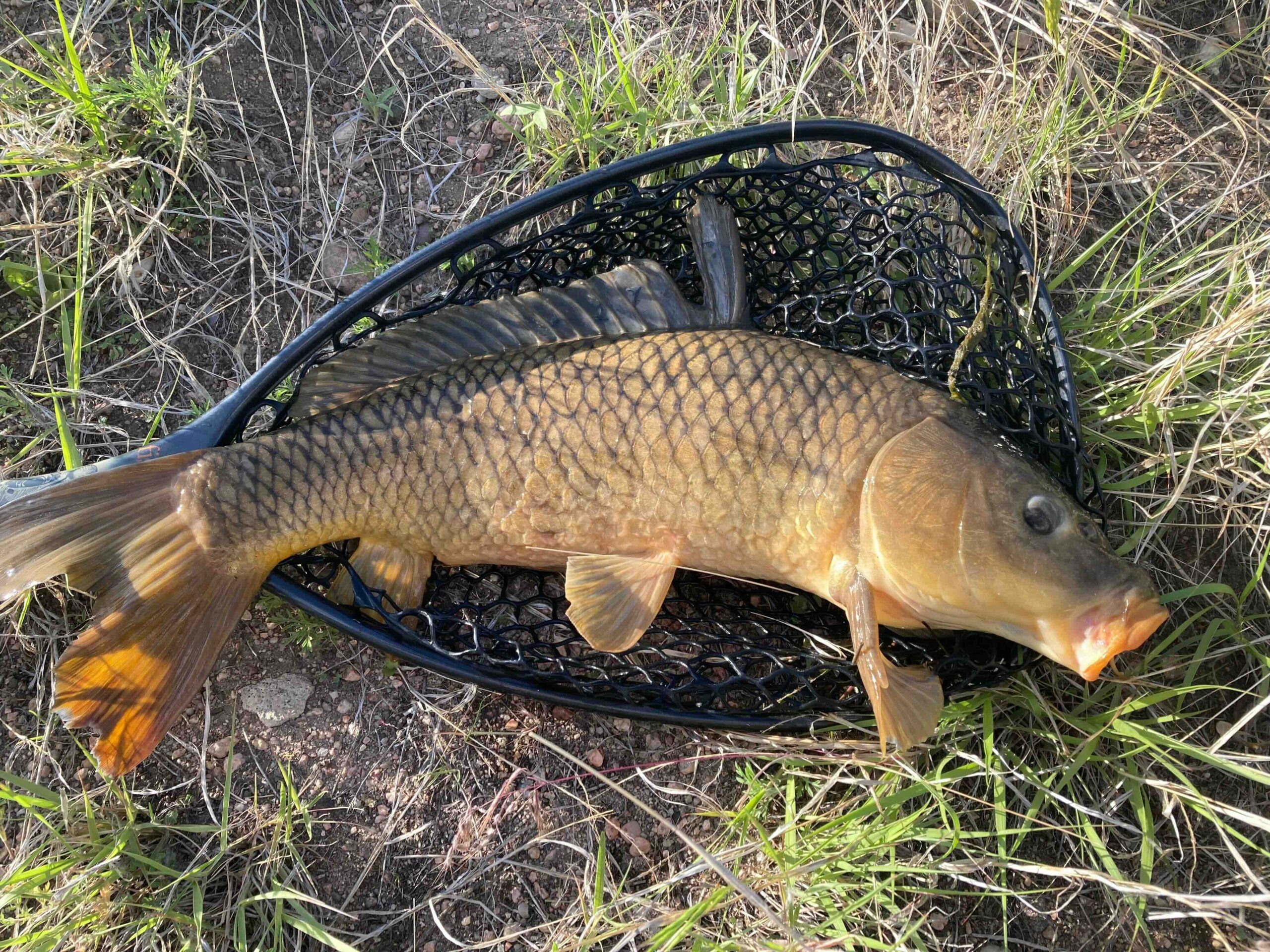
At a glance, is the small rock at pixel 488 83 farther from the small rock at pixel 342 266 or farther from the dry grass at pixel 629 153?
the small rock at pixel 342 266

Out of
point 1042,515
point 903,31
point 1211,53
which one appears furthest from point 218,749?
point 1211,53

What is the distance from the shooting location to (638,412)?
1.89m

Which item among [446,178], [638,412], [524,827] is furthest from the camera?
[446,178]

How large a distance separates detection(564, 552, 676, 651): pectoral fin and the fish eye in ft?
2.43

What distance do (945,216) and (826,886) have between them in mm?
1682

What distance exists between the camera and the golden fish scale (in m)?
1.87

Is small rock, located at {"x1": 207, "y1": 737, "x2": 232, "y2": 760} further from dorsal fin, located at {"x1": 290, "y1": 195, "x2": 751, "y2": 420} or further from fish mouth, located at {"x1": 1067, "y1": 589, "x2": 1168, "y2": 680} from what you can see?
fish mouth, located at {"x1": 1067, "y1": 589, "x2": 1168, "y2": 680}

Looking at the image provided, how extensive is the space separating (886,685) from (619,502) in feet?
2.20

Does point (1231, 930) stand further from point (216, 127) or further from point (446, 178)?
point (216, 127)

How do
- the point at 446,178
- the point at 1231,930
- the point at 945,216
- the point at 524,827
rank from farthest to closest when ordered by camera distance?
the point at 446,178 → the point at 945,216 → the point at 524,827 → the point at 1231,930

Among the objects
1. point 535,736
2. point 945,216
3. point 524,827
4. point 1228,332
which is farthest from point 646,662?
point 1228,332

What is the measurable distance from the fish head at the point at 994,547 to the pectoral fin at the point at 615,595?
447 mm

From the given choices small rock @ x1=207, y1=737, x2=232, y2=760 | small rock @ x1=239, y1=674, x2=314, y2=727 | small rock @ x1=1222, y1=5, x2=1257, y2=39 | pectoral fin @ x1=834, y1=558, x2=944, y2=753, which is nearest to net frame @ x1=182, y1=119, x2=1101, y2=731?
pectoral fin @ x1=834, y1=558, x2=944, y2=753

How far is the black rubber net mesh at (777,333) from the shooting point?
204cm
